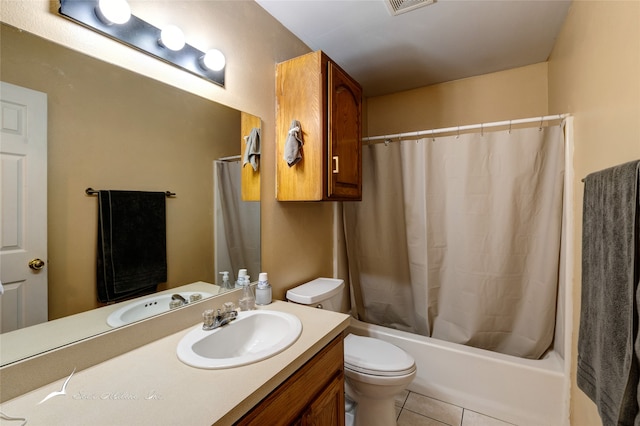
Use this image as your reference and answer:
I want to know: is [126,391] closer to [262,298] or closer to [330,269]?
[262,298]

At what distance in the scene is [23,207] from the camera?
754mm

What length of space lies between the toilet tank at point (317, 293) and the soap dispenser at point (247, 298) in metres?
0.28

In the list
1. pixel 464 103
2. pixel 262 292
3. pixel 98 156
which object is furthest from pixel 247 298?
pixel 464 103

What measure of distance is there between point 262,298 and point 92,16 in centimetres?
123

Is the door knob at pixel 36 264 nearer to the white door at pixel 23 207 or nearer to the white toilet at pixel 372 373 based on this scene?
the white door at pixel 23 207

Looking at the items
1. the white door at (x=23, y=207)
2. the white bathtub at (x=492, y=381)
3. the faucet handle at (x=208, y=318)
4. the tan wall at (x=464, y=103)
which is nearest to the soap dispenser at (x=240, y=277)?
the faucet handle at (x=208, y=318)

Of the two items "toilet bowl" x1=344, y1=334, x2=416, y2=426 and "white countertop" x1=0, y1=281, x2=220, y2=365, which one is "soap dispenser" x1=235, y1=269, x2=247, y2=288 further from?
"toilet bowl" x1=344, y1=334, x2=416, y2=426

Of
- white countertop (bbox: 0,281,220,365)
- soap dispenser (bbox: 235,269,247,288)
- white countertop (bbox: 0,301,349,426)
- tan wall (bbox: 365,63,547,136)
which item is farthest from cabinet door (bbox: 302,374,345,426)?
tan wall (bbox: 365,63,547,136)

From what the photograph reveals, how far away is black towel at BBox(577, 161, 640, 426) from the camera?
717mm

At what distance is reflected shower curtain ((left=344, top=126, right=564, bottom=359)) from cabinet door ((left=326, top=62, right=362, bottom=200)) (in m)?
0.48

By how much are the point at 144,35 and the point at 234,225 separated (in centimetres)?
82

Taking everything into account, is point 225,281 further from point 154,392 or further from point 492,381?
point 492,381

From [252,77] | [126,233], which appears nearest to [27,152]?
[126,233]

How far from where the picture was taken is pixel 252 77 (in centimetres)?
146
